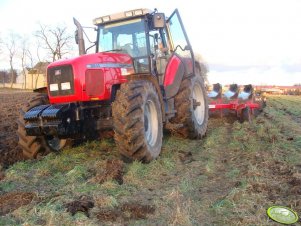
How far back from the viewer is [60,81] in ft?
21.0

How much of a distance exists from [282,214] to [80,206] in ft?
6.50

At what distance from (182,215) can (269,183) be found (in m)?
1.54

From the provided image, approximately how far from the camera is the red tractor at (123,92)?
5824 millimetres

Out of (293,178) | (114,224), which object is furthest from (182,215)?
(293,178)

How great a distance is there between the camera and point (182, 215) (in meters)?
3.59

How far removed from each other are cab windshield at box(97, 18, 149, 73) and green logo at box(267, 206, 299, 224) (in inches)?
157

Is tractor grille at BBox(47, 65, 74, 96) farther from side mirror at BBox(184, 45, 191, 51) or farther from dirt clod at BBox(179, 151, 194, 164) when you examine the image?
side mirror at BBox(184, 45, 191, 51)

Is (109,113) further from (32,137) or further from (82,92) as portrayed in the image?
(32,137)

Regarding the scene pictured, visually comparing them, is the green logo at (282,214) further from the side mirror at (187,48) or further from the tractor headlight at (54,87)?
the side mirror at (187,48)

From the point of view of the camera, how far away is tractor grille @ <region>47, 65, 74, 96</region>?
6289 mm

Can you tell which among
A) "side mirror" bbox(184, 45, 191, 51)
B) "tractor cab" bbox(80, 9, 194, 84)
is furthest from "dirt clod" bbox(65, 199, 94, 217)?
"side mirror" bbox(184, 45, 191, 51)

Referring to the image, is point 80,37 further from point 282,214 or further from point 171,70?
point 282,214

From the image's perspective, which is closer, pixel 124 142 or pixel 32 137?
pixel 124 142


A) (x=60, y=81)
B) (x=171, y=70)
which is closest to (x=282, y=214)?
(x=60, y=81)
